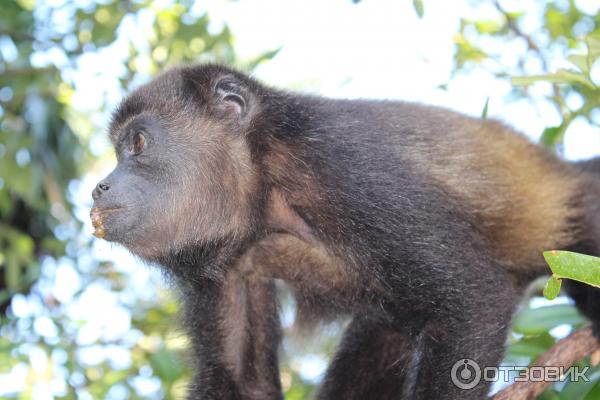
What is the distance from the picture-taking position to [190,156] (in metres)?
3.81

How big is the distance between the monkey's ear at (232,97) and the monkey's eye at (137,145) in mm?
452

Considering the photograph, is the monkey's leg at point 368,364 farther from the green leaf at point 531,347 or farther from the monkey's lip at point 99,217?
the monkey's lip at point 99,217

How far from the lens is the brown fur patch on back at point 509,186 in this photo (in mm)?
3930

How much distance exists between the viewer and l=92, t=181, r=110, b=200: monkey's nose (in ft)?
11.2

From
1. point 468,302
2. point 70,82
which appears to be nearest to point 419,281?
point 468,302

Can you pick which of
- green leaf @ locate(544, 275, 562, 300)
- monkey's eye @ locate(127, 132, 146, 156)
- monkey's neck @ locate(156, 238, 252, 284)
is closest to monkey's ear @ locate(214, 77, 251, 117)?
monkey's eye @ locate(127, 132, 146, 156)

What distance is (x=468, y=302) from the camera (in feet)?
10.9

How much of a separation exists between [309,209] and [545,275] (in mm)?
1629

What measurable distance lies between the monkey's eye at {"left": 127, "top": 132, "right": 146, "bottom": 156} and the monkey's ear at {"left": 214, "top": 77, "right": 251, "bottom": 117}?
0.45 metres

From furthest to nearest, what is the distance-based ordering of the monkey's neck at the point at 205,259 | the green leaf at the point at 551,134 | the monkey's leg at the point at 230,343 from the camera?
the green leaf at the point at 551,134, the monkey's leg at the point at 230,343, the monkey's neck at the point at 205,259

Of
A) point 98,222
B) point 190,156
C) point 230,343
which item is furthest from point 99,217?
point 230,343

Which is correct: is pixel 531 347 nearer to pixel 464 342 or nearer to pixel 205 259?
pixel 464 342

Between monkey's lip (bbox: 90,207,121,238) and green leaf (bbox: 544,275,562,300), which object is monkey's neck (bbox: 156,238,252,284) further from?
green leaf (bbox: 544,275,562,300)

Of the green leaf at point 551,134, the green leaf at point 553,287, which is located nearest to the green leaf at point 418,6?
the green leaf at point 551,134
